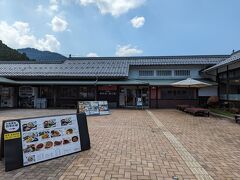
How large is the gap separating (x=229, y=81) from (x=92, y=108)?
405 inches

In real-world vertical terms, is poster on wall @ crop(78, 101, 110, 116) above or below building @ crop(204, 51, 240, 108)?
below

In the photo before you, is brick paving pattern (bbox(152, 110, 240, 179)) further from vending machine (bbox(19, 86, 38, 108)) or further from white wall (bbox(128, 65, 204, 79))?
vending machine (bbox(19, 86, 38, 108))

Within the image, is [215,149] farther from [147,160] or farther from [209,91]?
[209,91]

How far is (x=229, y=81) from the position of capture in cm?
1717

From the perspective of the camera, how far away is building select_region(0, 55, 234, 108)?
2133cm

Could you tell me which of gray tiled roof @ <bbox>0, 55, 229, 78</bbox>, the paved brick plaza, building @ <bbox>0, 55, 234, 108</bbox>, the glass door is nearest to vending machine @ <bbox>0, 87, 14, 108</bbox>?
building @ <bbox>0, 55, 234, 108</bbox>

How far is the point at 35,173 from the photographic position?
4457 millimetres

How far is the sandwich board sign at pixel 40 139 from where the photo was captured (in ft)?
15.3

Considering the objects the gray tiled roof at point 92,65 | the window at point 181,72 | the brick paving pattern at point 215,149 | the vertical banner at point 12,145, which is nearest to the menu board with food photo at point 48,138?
the vertical banner at point 12,145

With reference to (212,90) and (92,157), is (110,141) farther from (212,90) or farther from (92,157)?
(212,90)

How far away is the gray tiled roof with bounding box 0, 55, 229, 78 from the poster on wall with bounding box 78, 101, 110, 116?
258 inches

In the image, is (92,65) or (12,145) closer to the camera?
(12,145)

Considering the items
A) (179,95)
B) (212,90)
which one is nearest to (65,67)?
(179,95)

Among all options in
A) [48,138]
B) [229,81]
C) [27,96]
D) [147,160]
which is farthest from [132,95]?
[48,138]
